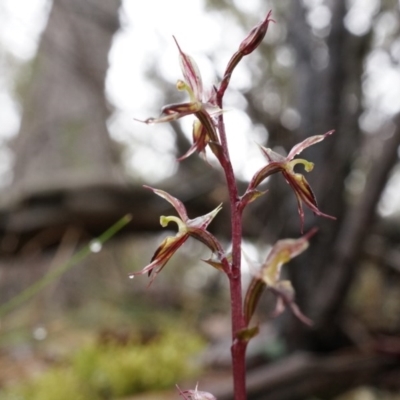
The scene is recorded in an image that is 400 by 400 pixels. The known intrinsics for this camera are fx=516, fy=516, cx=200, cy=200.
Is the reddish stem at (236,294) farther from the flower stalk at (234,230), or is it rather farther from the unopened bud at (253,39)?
the unopened bud at (253,39)

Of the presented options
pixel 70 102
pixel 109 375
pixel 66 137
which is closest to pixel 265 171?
pixel 109 375

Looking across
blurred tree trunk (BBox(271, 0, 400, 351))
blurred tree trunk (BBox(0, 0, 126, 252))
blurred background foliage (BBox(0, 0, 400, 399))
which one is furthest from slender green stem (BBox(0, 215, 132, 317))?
blurred tree trunk (BBox(0, 0, 126, 252))

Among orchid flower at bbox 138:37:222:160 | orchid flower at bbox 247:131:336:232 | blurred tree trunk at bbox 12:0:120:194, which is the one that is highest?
blurred tree trunk at bbox 12:0:120:194

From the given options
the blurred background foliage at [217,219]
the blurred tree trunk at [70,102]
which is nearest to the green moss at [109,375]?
the blurred background foliage at [217,219]

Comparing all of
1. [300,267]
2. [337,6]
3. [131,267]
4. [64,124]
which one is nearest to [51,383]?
[300,267]

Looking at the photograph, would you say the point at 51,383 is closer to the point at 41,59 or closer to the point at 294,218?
the point at 294,218

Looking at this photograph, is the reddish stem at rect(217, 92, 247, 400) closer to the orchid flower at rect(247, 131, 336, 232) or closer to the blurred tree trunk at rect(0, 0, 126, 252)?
the orchid flower at rect(247, 131, 336, 232)
